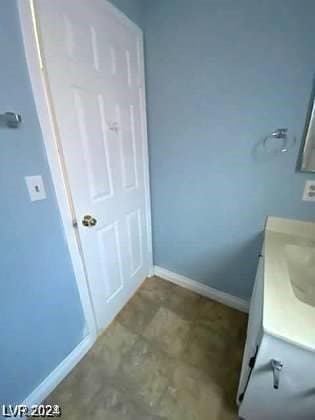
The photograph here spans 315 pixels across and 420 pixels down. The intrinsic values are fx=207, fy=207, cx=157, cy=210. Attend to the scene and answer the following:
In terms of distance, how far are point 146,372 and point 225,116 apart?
1652mm

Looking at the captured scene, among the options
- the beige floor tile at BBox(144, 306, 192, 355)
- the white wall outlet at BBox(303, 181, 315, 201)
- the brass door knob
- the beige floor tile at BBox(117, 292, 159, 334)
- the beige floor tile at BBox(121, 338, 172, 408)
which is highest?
the white wall outlet at BBox(303, 181, 315, 201)

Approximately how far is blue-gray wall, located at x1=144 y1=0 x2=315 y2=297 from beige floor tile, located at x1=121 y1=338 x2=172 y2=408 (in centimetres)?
71

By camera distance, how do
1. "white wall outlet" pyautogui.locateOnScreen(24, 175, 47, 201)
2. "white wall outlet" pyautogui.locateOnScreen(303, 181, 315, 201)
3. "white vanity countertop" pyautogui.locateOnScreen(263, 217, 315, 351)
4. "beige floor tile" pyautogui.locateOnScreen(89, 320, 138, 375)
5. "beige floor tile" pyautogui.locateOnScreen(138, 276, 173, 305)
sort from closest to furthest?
1. "white vanity countertop" pyautogui.locateOnScreen(263, 217, 315, 351)
2. "white wall outlet" pyautogui.locateOnScreen(24, 175, 47, 201)
3. "white wall outlet" pyautogui.locateOnScreen(303, 181, 315, 201)
4. "beige floor tile" pyautogui.locateOnScreen(89, 320, 138, 375)
5. "beige floor tile" pyautogui.locateOnScreen(138, 276, 173, 305)

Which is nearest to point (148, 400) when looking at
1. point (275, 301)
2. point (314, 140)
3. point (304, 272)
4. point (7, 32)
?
point (275, 301)

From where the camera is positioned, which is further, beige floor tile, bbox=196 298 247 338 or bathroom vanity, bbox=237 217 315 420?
beige floor tile, bbox=196 298 247 338

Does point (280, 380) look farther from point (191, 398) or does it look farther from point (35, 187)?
point (35, 187)

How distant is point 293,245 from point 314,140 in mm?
579

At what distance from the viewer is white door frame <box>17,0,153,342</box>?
0.78m

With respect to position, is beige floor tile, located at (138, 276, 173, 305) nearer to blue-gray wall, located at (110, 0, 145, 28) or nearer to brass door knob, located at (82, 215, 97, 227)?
brass door knob, located at (82, 215, 97, 227)

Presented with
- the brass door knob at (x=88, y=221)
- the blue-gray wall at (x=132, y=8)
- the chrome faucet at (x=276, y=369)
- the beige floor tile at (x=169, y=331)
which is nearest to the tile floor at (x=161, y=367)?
the beige floor tile at (x=169, y=331)

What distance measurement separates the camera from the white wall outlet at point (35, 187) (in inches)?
34.7

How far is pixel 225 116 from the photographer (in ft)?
4.23

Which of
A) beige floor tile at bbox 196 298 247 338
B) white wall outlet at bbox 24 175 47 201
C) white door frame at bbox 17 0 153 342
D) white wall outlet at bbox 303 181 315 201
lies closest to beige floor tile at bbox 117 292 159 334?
white door frame at bbox 17 0 153 342

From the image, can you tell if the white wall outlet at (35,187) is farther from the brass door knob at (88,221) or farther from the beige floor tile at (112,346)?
the beige floor tile at (112,346)
